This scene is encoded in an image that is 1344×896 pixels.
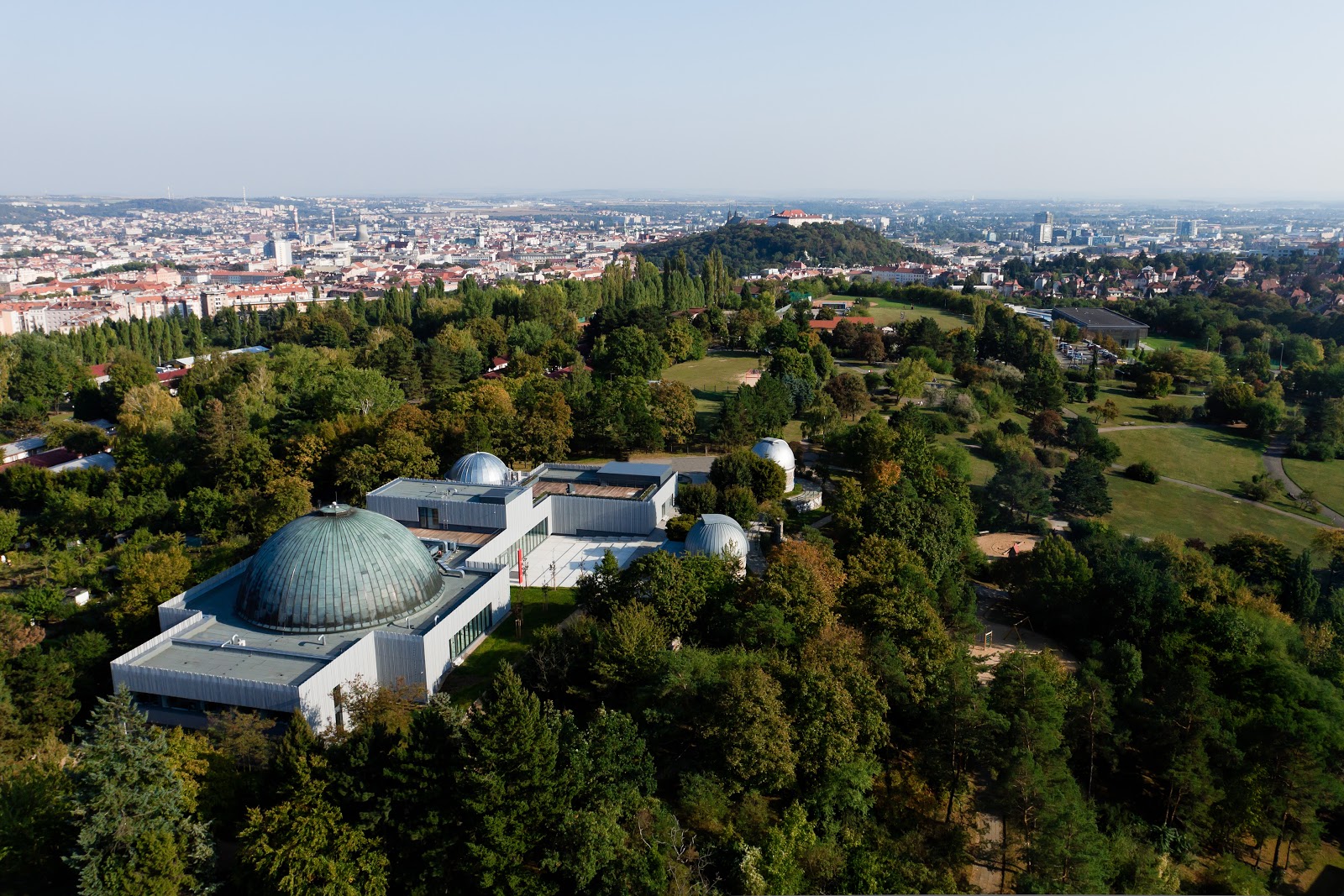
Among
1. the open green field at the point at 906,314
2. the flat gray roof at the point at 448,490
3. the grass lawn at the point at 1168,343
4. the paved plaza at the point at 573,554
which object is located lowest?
the paved plaza at the point at 573,554

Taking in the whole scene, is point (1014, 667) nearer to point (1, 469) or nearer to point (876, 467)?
point (876, 467)

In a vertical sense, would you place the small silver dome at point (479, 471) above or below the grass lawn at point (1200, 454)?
above

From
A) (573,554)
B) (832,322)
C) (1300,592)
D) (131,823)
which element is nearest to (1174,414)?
(832,322)

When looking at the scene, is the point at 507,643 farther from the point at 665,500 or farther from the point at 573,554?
the point at 665,500

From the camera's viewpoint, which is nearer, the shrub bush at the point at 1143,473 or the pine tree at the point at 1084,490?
the pine tree at the point at 1084,490

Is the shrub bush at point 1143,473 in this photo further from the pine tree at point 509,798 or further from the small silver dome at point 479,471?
the pine tree at point 509,798

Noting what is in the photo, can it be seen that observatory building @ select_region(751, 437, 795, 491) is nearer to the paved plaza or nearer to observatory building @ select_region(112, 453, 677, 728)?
the paved plaza

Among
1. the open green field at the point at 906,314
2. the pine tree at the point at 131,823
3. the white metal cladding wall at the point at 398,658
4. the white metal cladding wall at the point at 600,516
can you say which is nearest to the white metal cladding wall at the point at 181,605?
the white metal cladding wall at the point at 398,658
